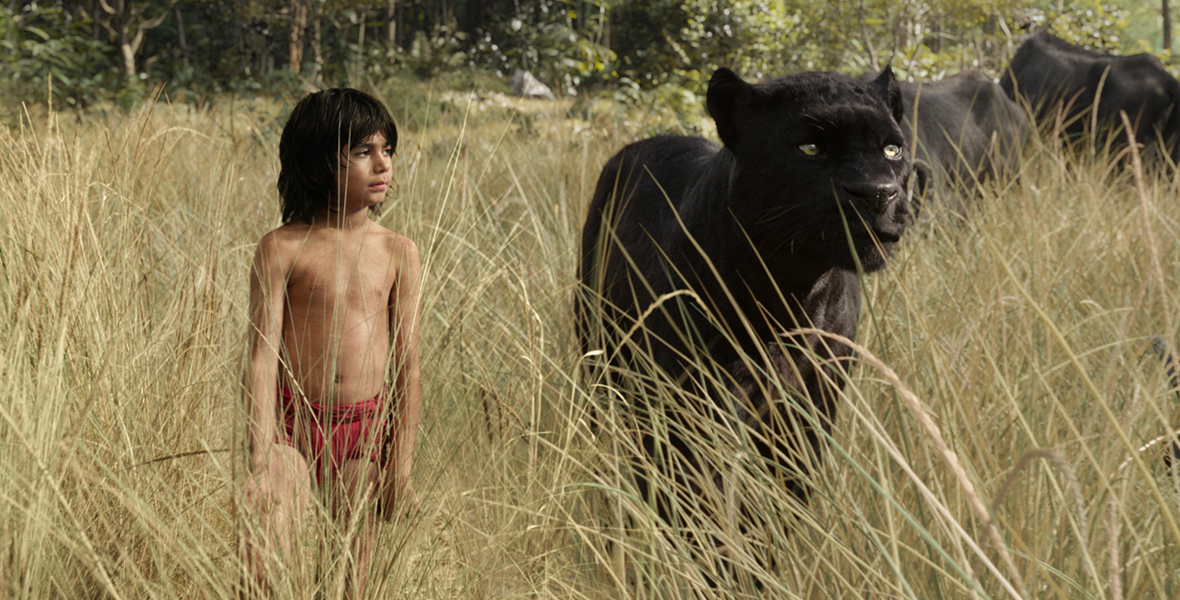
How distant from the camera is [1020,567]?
143 cm

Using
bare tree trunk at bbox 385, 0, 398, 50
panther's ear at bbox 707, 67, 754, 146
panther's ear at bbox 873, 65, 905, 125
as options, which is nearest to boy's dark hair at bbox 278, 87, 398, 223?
panther's ear at bbox 707, 67, 754, 146

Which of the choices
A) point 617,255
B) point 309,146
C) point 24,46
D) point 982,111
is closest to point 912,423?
point 617,255

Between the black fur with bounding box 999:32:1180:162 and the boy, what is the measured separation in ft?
17.6

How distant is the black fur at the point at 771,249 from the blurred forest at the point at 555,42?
13.3ft

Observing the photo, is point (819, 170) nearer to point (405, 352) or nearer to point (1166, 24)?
point (405, 352)

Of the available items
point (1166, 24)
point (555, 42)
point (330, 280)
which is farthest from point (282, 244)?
point (555, 42)

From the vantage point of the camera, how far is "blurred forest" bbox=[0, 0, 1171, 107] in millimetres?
9289

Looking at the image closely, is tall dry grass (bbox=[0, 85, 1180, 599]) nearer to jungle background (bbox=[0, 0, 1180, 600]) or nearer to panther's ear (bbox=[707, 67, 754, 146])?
jungle background (bbox=[0, 0, 1180, 600])

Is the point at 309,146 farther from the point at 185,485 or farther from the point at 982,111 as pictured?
the point at 982,111

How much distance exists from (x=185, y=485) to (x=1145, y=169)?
5.51 m

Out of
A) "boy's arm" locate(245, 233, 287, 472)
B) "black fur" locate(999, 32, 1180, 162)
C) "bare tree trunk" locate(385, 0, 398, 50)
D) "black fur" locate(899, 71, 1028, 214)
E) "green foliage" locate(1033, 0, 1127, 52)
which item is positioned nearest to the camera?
"boy's arm" locate(245, 233, 287, 472)

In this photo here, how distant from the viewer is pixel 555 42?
11.8m

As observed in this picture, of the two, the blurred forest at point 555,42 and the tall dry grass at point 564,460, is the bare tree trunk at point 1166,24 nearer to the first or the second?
the blurred forest at point 555,42

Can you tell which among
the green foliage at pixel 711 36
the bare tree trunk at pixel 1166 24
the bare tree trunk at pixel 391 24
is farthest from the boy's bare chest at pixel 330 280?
the bare tree trunk at pixel 391 24
